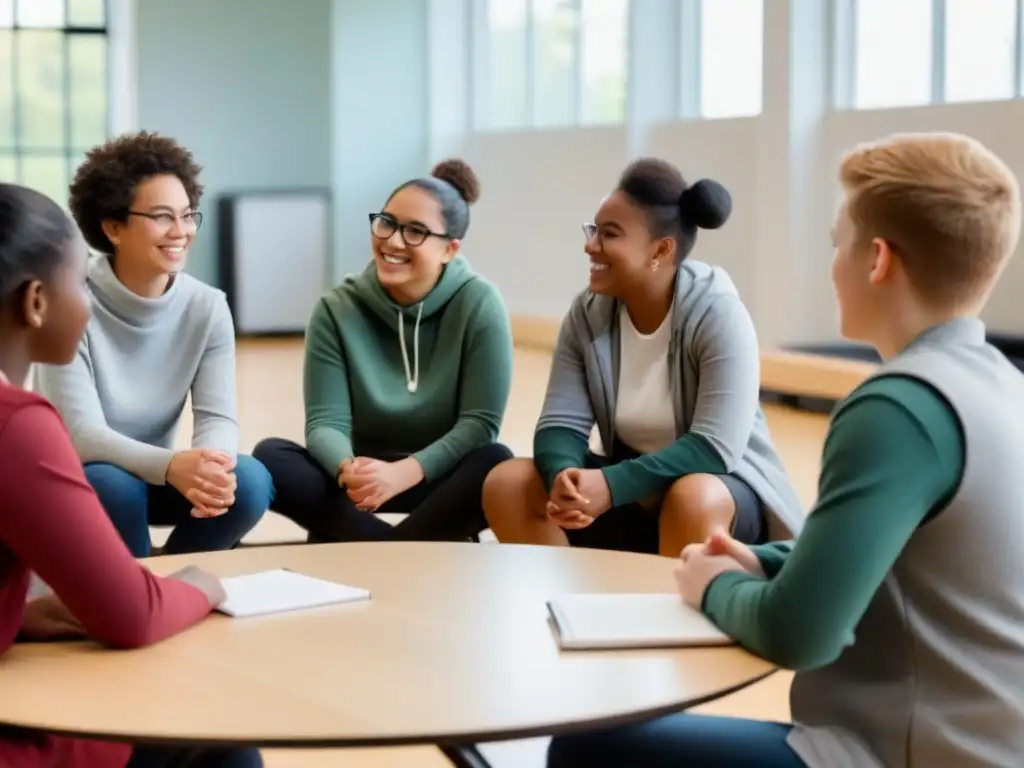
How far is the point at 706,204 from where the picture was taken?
3129 mm

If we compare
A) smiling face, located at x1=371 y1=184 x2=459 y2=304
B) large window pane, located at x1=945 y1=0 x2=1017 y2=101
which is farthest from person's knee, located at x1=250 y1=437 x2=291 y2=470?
large window pane, located at x1=945 y1=0 x2=1017 y2=101

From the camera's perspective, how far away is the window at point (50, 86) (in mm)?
10797

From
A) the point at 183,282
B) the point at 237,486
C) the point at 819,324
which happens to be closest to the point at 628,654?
the point at 237,486

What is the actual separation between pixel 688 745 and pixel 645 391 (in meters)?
1.56

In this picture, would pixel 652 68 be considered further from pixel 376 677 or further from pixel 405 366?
pixel 376 677

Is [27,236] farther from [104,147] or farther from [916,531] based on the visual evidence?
[104,147]

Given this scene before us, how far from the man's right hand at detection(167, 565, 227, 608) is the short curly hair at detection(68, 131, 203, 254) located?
1600 mm

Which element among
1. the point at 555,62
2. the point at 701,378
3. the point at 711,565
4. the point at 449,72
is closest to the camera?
the point at 711,565

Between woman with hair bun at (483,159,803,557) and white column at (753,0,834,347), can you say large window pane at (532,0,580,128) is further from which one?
woman with hair bun at (483,159,803,557)

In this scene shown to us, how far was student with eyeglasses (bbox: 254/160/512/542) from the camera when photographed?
342cm

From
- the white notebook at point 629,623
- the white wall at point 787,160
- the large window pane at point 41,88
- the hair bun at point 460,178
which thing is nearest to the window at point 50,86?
the large window pane at point 41,88

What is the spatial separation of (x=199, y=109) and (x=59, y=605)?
9771 millimetres

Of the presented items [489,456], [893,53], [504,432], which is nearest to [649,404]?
[489,456]

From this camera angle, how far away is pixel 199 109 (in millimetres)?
11062
